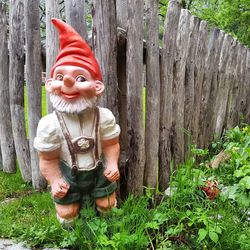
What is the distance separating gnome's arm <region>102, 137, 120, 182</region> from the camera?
2.54 m

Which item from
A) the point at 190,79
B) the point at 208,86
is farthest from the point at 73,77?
the point at 208,86

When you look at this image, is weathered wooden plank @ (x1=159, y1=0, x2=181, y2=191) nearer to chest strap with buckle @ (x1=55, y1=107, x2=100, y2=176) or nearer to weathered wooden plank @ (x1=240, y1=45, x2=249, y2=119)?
chest strap with buckle @ (x1=55, y1=107, x2=100, y2=176)

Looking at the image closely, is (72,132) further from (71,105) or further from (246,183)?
(246,183)

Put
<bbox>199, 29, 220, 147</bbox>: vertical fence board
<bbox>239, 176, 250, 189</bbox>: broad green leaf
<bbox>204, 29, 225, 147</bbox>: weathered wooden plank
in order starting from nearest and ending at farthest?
<bbox>239, 176, 250, 189</bbox>: broad green leaf
<bbox>199, 29, 220, 147</bbox>: vertical fence board
<bbox>204, 29, 225, 147</bbox>: weathered wooden plank

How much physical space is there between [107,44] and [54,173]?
1.02 meters

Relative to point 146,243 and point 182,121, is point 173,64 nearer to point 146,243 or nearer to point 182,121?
point 182,121

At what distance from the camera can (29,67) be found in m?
3.24

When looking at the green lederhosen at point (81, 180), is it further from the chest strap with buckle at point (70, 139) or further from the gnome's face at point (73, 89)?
the gnome's face at point (73, 89)

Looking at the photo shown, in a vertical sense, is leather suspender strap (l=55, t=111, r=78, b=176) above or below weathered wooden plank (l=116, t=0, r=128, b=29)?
below

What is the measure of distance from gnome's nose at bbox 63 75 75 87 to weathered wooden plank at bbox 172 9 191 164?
1608 millimetres

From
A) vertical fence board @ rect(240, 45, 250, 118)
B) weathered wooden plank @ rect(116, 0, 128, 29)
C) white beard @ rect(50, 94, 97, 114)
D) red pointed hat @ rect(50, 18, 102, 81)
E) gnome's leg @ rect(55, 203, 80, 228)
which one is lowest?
vertical fence board @ rect(240, 45, 250, 118)

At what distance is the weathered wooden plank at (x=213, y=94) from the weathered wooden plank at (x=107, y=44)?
2.17 meters

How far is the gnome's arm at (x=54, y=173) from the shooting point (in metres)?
2.46

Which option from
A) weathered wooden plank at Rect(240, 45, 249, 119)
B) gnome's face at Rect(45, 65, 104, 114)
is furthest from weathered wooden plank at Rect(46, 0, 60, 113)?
weathered wooden plank at Rect(240, 45, 249, 119)
